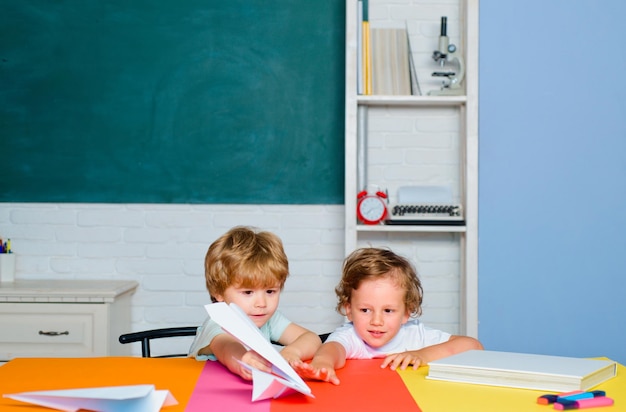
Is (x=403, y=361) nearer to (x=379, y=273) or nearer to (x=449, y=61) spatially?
(x=379, y=273)

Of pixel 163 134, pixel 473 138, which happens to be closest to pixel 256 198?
pixel 163 134

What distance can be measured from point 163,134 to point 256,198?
468mm

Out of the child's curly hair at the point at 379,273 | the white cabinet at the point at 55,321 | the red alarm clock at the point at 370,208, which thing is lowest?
the white cabinet at the point at 55,321

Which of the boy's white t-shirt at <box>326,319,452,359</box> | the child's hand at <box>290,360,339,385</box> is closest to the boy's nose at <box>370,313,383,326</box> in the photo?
the boy's white t-shirt at <box>326,319,452,359</box>

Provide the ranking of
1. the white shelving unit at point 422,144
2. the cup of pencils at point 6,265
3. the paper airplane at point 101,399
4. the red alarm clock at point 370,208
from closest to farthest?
the paper airplane at point 101,399 → the red alarm clock at point 370,208 → the cup of pencils at point 6,265 → the white shelving unit at point 422,144

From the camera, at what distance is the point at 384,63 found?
3.10 meters

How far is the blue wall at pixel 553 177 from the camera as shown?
304 centimetres

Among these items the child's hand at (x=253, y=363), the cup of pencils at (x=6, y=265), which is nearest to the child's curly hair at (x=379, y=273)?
the child's hand at (x=253, y=363)

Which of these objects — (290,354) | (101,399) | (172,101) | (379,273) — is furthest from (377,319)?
(172,101)

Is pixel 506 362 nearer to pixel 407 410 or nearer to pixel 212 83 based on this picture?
pixel 407 410

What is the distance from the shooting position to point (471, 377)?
1372 mm

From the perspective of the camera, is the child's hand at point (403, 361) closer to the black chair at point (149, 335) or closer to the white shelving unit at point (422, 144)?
the black chair at point (149, 335)

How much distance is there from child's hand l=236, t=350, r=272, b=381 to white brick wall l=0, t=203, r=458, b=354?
75.0 inches

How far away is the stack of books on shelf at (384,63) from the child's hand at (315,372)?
70.4 inches
